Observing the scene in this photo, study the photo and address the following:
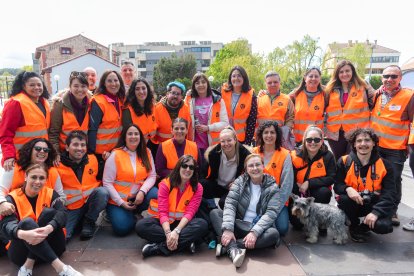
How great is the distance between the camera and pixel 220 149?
440cm

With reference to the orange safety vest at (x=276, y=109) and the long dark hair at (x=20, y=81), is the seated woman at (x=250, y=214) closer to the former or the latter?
the orange safety vest at (x=276, y=109)

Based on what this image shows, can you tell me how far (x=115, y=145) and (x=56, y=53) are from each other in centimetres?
4106

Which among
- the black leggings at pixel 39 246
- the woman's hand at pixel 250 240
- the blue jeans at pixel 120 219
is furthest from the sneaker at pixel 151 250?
the woman's hand at pixel 250 240

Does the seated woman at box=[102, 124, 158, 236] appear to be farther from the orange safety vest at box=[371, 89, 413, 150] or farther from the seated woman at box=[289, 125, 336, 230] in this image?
the orange safety vest at box=[371, 89, 413, 150]

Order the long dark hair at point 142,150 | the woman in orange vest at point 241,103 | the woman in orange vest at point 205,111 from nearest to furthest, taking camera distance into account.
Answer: the long dark hair at point 142,150 → the woman in orange vest at point 205,111 → the woman in orange vest at point 241,103

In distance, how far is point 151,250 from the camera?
350cm

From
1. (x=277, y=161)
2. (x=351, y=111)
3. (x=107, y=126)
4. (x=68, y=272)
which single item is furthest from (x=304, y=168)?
(x=68, y=272)

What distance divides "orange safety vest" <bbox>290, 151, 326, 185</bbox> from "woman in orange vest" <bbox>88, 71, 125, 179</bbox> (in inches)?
101

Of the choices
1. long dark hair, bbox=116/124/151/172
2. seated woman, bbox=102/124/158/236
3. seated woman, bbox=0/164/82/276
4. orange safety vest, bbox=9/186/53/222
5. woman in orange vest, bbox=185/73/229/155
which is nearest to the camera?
seated woman, bbox=0/164/82/276

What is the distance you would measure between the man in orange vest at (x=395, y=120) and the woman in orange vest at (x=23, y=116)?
15.2ft

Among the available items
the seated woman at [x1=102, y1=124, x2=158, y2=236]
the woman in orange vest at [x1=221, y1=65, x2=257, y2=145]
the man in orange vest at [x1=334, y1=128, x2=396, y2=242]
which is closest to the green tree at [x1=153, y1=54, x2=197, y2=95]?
the woman in orange vest at [x1=221, y1=65, x2=257, y2=145]

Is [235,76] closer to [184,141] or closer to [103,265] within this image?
[184,141]

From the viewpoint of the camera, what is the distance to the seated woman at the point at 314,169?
4133mm

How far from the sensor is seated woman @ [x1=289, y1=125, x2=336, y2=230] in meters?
4.13
